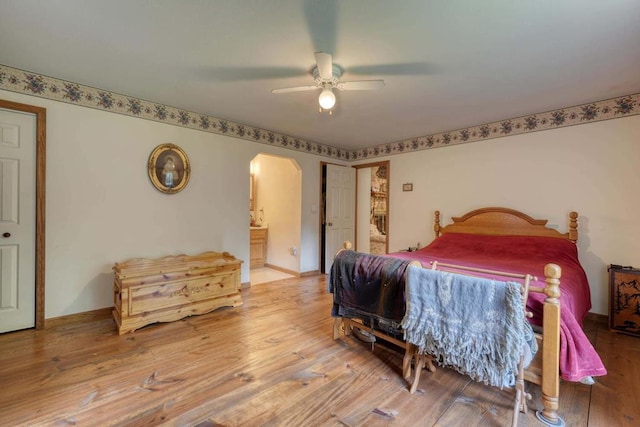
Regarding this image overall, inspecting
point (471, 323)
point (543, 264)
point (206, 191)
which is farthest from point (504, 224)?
point (206, 191)

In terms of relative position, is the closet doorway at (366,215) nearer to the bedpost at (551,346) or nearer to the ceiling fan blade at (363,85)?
the ceiling fan blade at (363,85)

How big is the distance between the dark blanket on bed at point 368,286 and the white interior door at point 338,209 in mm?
2624

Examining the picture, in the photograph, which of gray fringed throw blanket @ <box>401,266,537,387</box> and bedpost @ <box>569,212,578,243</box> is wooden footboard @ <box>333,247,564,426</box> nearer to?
gray fringed throw blanket @ <box>401,266,537,387</box>

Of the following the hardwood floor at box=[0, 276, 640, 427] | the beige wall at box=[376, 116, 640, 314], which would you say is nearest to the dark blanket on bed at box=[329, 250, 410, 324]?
→ the hardwood floor at box=[0, 276, 640, 427]

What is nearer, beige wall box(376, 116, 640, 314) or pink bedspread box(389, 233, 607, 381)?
pink bedspread box(389, 233, 607, 381)

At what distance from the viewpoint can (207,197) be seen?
368 centimetres

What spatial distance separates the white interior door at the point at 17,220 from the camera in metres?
2.49

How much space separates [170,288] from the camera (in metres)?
2.85

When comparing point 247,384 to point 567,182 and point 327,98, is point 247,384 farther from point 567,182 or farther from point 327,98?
point 567,182

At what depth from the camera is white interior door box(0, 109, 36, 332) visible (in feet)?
8.18

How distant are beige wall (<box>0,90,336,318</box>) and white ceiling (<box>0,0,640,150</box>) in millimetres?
426

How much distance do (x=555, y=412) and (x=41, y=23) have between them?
3989 millimetres

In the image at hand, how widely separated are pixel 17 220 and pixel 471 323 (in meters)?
3.84

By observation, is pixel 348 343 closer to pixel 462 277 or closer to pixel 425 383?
pixel 425 383
